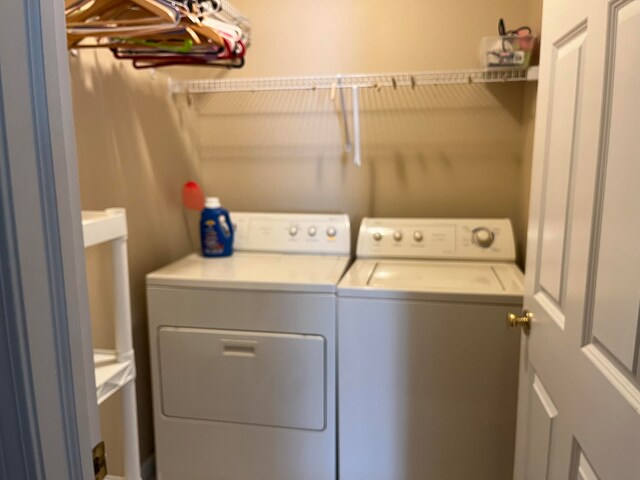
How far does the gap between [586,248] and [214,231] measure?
1.64 m

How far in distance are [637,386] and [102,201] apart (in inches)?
65.8

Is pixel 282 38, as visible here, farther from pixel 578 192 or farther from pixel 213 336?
pixel 578 192

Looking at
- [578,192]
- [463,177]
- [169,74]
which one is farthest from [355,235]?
[578,192]

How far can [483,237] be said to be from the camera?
219 cm

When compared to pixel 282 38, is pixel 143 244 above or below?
below

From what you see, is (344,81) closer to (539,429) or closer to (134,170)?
(134,170)

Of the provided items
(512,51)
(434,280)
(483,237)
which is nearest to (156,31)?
(434,280)

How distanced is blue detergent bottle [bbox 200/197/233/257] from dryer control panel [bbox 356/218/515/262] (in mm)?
585

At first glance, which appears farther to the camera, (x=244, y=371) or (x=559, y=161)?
(x=244, y=371)

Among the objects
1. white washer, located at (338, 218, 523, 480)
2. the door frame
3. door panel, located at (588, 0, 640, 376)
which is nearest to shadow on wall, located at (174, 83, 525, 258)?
white washer, located at (338, 218, 523, 480)

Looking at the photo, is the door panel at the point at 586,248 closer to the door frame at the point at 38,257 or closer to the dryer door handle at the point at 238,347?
the door frame at the point at 38,257

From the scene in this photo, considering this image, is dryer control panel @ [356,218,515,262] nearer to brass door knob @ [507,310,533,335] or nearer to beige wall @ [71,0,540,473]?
beige wall @ [71,0,540,473]

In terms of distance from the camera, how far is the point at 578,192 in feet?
3.23

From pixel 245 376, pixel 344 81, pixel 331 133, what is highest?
pixel 344 81
